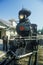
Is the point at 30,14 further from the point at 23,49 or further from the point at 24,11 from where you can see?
the point at 23,49

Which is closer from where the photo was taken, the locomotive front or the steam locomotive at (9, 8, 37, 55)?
the steam locomotive at (9, 8, 37, 55)

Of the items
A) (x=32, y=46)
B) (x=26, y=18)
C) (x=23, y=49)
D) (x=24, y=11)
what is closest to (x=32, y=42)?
(x=32, y=46)

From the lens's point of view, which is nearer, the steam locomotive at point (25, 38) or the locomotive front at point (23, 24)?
the steam locomotive at point (25, 38)

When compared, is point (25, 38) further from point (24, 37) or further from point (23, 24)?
point (23, 24)

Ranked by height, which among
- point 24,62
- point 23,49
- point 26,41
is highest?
point 26,41

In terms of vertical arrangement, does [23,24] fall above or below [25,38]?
above

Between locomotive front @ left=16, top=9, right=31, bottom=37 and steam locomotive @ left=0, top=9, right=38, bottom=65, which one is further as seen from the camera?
locomotive front @ left=16, top=9, right=31, bottom=37

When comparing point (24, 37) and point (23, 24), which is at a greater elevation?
point (23, 24)

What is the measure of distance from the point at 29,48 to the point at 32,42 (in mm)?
564

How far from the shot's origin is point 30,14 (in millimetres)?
11125

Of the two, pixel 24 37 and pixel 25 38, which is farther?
pixel 24 37

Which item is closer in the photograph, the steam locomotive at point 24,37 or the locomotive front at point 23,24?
the steam locomotive at point 24,37

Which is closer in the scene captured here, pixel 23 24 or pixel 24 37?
pixel 23 24

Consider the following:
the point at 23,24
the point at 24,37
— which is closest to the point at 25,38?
the point at 24,37
